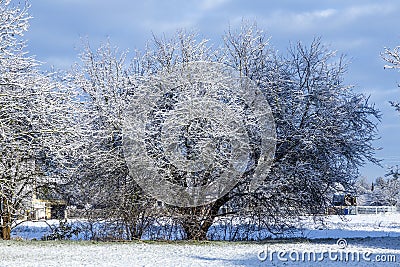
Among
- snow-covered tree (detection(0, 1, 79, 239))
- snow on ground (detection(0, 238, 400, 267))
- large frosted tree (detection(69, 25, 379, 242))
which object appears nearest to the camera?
snow on ground (detection(0, 238, 400, 267))

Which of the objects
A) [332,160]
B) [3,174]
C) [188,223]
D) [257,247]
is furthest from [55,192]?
[332,160]

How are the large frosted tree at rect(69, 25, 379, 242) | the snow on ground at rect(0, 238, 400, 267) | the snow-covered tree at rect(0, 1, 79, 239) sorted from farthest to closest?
the large frosted tree at rect(69, 25, 379, 242) < the snow-covered tree at rect(0, 1, 79, 239) < the snow on ground at rect(0, 238, 400, 267)

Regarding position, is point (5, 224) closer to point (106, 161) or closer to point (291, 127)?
point (106, 161)

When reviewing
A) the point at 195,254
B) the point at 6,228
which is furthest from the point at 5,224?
the point at 195,254

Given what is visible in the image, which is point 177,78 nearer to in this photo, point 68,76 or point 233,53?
point 233,53

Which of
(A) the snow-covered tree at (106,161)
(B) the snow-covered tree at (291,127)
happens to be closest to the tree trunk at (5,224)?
(A) the snow-covered tree at (106,161)

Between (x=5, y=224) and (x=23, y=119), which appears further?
(x=5, y=224)

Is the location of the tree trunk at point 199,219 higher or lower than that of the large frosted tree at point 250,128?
lower

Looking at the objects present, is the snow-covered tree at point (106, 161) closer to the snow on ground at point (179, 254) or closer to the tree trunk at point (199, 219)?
the tree trunk at point (199, 219)

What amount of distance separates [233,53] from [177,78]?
1.80 meters

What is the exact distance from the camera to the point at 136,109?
1281 cm

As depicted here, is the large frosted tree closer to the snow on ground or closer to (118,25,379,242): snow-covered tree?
(118,25,379,242): snow-covered tree

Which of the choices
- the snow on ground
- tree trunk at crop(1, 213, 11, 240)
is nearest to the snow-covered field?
the snow on ground

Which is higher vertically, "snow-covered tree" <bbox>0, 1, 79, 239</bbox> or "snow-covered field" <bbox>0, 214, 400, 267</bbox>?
"snow-covered tree" <bbox>0, 1, 79, 239</bbox>
